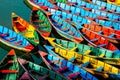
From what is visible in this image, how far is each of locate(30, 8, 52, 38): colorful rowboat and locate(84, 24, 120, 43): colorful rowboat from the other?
15.5 ft

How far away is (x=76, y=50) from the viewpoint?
3194 cm

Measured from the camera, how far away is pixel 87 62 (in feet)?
95.6

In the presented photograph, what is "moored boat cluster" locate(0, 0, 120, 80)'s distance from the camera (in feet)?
91.2

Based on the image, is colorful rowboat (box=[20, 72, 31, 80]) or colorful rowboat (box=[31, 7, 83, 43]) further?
colorful rowboat (box=[31, 7, 83, 43])

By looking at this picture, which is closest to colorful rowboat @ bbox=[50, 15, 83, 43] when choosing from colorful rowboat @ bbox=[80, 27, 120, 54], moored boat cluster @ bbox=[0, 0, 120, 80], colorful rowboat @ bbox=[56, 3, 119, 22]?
moored boat cluster @ bbox=[0, 0, 120, 80]

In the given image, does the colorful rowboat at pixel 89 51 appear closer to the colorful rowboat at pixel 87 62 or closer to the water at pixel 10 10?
the colorful rowboat at pixel 87 62

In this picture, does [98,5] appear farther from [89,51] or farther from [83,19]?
[89,51]

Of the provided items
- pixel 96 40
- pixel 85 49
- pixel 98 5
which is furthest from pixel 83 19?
pixel 85 49

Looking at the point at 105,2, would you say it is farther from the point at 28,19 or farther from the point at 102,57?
the point at 102,57

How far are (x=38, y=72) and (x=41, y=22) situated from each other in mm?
12509

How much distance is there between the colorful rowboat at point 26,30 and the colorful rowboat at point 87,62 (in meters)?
2.71

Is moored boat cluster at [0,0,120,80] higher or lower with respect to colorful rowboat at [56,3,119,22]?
lower

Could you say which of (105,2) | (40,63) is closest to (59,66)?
(40,63)

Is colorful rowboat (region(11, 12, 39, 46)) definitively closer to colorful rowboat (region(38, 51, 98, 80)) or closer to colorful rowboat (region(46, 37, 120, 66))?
colorful rowboat (region(46, 37, 120, 66))
